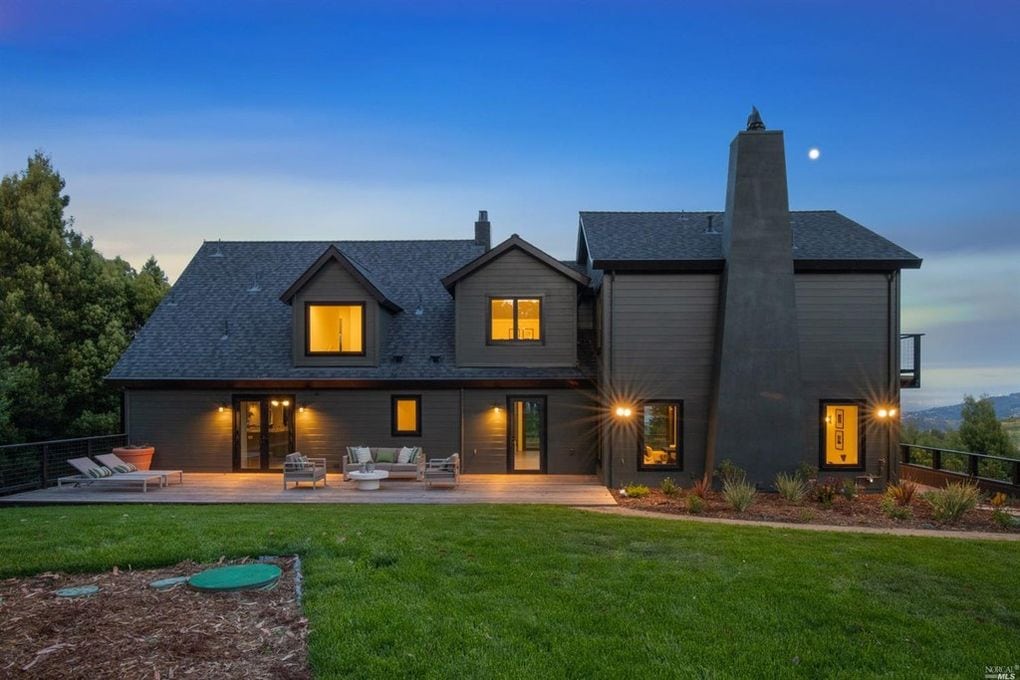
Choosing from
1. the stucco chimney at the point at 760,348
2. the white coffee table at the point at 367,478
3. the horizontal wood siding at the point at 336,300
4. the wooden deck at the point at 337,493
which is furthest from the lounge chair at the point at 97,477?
the stucco chimney at the point at 760,348

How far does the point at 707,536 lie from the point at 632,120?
2207 cm

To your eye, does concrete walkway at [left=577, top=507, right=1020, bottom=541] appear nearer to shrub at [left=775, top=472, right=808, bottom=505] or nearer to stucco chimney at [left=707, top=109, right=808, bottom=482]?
shrub at [left=775, top=472, right=808, bottom=505]

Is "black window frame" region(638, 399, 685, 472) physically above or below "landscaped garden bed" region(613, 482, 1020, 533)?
above

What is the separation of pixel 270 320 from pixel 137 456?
4.98m

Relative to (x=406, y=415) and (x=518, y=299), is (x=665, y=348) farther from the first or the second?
(x=406, y=415)

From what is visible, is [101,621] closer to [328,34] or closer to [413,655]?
[413,655]

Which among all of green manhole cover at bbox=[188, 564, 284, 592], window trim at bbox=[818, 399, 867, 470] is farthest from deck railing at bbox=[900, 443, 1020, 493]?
green manhole cover at bbox=[188, 564, 284, 592]

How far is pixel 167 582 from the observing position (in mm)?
6477

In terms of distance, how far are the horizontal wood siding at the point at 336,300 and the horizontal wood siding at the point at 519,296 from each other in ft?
7.69

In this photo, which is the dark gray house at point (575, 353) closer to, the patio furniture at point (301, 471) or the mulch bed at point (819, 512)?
the mulch bed at point (819, 512)

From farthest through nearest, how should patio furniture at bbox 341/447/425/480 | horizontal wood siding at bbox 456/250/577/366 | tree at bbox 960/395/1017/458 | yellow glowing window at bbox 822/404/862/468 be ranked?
tree at bbox 960/395/1017/458, horizontal wood siding at bbox 456/250/577/366, patio furniture at bbox 341/447/425/480, yellow glowing window at bbox 822/404/862/468

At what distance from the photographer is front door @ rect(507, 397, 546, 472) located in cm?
1570

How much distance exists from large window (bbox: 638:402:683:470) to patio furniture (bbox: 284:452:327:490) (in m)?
7.60

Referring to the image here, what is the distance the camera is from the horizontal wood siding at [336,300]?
631 inches
